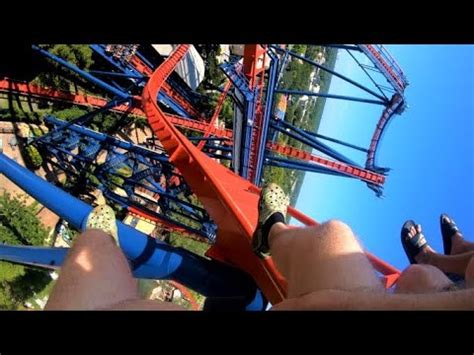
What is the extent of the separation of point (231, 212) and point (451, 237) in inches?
116

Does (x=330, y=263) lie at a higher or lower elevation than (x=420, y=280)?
higher

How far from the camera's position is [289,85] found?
131 feet

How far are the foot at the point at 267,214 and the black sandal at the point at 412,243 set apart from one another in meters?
2.42

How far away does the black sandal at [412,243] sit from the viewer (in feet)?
16.0

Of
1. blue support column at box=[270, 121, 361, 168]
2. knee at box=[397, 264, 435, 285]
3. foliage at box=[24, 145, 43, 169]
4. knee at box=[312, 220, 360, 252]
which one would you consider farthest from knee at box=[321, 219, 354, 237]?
foliage at box=[24, 145, 43, 169]

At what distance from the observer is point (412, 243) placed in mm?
4953

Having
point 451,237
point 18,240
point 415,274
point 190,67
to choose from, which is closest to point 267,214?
point 415,274

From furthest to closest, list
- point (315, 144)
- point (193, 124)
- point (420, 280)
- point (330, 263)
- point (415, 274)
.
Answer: point (193, 124) < point (315, 144) < point (415, 274) < point (420, 280) < point (330, 263)

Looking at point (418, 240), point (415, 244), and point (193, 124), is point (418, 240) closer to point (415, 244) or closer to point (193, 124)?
point (415, 244)

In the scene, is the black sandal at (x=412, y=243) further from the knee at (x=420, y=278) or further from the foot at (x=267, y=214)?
the knee at (x=420, y=278)

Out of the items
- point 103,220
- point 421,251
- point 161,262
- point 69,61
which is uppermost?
point 69,61

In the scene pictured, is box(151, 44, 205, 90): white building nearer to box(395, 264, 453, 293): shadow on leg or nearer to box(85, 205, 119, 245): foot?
box(85, 205, 119, 245): foot
